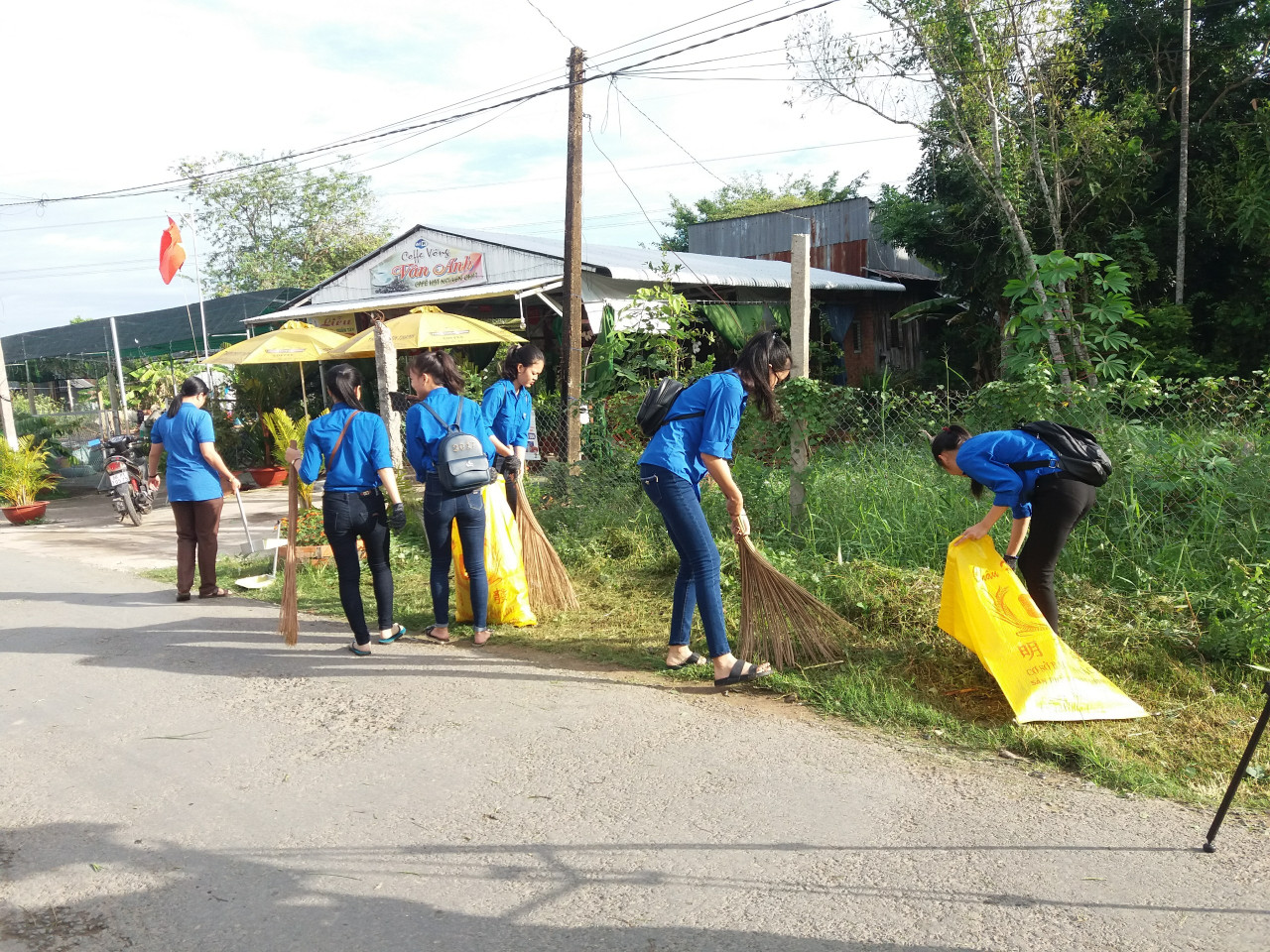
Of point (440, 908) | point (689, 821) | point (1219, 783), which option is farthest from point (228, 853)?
point (1219, 783)

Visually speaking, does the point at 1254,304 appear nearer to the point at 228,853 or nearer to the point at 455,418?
the point at 455,418

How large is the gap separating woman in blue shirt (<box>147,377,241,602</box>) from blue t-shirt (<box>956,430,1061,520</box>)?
540cm

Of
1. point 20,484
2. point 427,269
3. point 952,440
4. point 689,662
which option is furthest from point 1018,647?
point 427,269

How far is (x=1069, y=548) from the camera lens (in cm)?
559

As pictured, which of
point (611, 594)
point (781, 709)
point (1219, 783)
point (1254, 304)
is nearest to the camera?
point (1219, 783)

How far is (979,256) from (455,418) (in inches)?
506

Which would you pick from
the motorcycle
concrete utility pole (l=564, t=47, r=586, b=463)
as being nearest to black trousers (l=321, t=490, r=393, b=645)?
concrete utility pole (l=564, t=47, r=586, b=463)

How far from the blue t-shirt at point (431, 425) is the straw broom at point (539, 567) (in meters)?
0.77

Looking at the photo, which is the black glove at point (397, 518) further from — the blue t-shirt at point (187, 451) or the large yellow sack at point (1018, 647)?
the large yellow sack at point (1018, 647)

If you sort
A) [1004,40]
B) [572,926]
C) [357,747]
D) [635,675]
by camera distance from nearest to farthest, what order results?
[572,926] → [357,747] → [635,675] → [1004,40]

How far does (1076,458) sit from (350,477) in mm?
3751

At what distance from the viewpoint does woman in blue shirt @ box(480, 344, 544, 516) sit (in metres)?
6.36

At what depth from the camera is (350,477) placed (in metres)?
5.32

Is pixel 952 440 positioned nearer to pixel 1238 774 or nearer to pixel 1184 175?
pixel 1238 774
